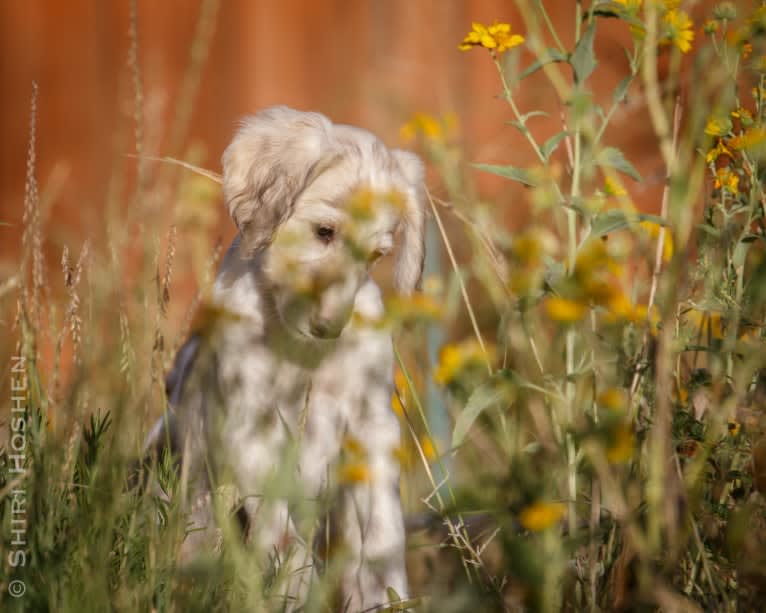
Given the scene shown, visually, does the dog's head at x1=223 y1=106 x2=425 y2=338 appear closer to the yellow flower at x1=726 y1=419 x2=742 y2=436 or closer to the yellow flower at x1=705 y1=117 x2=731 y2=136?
the yellow flower at x1=705 y1=117 x2=731 y2=136

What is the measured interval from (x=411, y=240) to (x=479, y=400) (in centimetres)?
114

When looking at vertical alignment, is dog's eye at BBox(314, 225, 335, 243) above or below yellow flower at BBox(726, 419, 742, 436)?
above

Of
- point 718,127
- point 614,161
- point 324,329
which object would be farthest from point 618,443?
point 324,329

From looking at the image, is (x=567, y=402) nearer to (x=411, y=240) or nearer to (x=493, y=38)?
(x=493, y=38)

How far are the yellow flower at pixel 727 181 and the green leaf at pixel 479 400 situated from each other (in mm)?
710

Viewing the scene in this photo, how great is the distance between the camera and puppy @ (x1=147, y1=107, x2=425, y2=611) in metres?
2.49

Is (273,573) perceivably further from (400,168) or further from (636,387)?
(400,168)

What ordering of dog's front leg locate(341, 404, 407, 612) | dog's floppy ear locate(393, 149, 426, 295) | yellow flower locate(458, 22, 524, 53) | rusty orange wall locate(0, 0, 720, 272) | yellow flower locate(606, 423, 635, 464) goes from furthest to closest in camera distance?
rusty orange wall locate(0, 0, 720, 272) → dog's floppy ear locate(393, 149, 426, 295) → dog's front leg locate(341, 404, 407, 612) → yellow flower locate(458, 22, 524, 53) → yellow flower locate(606, 423, 635, 464)

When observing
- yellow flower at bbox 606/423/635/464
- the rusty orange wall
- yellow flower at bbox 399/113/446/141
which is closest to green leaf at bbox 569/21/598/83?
yellow flower at bbox 399/113/446/141

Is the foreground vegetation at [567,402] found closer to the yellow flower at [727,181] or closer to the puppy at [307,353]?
the yellow flower at [727,181]

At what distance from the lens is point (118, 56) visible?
16.4 feet

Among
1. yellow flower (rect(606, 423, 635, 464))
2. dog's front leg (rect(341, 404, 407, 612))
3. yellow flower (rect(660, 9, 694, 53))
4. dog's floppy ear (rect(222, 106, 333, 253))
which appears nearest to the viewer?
yellow flower (rect(606, 423, 635, 464))

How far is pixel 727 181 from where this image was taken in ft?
6.95

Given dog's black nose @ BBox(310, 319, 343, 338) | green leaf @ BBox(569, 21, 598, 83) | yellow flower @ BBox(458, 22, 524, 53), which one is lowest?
dog's black nose @ BBox(310, 319, 343, 338)
